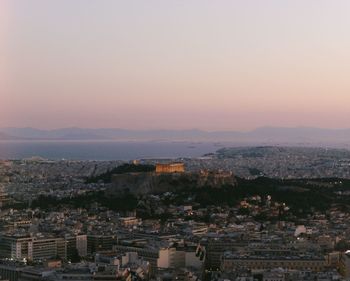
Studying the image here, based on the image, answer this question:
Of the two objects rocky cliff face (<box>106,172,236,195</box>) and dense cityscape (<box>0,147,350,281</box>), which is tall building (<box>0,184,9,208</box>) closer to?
dense cityscape (<box>0,147,350,281</box>)

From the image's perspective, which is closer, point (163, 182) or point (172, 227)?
point (172, 227)

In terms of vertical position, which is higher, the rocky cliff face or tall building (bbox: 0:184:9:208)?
the rocky cliff face

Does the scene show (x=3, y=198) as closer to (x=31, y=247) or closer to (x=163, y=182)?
(x=163, y=182)

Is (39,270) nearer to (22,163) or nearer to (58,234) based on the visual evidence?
(58,234)

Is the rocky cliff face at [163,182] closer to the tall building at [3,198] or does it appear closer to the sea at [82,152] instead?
the tall building at [3,198]

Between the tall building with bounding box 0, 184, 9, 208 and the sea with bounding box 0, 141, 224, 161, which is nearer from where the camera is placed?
the tall building with bounding box 0, 184, 9, 208

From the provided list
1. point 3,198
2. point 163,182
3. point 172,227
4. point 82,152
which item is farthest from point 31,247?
point 82,152

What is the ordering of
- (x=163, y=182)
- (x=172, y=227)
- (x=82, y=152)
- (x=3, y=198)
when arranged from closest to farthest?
(x=172, y=227), (x=3, y=198), (x=163, y=182), (x=82, y=152)

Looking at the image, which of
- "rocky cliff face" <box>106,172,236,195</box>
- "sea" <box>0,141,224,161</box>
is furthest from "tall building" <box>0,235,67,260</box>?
"sea" <box>0,141,224,161</box>
